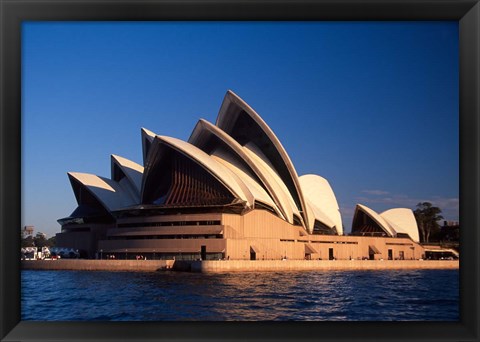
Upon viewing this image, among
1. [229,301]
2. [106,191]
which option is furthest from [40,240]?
[229,301]

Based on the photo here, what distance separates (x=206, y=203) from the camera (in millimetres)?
39844

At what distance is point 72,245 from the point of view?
48125mm

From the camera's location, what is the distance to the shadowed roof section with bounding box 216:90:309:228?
41031 millimetres

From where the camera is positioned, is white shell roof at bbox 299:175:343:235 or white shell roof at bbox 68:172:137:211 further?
white shell roof at bbox 299:175:343:235

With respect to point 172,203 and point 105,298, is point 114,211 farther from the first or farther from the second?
point 105,298

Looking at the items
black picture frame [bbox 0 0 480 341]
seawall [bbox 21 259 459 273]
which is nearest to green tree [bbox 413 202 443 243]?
seawall [bbox 21 259 459 273]

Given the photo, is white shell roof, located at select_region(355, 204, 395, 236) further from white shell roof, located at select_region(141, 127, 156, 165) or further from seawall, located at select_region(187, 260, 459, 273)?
white shell roof, located at select_region(141, 127, 156, 165)

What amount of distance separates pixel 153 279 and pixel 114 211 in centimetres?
1469

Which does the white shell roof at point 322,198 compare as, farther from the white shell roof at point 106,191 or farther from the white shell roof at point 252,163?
the white shell roof at point 106,191

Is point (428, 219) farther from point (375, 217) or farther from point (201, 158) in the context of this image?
point (201, 158)

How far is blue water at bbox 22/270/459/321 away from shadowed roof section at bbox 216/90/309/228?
1468cm
